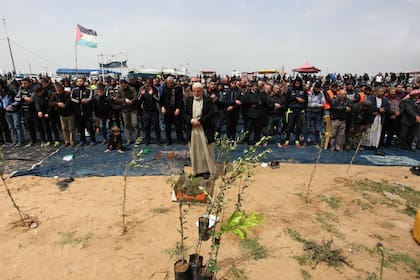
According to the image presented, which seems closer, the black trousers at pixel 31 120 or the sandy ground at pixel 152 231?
the sandy ground at pixel 152 231

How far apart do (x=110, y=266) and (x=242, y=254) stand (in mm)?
1632

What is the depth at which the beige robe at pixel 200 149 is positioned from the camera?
4.93m

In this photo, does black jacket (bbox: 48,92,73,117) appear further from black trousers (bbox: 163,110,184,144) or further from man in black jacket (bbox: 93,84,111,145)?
black trousers (bbox: 163,110,184,144)

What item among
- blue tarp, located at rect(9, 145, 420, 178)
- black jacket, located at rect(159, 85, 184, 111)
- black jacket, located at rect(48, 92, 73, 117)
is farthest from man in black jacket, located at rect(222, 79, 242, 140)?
black jacket, located at rect(48, 92, 73, 117)

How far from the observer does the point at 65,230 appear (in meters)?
3.66

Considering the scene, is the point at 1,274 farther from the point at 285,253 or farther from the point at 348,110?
the point at 348,110

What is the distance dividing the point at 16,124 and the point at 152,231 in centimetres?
648

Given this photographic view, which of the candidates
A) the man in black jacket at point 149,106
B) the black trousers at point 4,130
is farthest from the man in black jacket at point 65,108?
the man in black jacket at point 149,106

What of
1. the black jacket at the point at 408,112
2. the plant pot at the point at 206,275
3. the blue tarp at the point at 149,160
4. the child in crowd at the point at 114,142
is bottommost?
the blue tarp at the point at 149,160

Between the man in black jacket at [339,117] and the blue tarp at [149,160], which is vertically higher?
the man in black jacket at [339,117]

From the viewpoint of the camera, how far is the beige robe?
493 centimetres

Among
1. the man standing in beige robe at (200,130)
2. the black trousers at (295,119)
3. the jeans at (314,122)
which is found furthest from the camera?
the jeans at (314,122)

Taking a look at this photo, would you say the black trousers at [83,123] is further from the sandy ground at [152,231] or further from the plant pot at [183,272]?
the plant pot at [183,272]

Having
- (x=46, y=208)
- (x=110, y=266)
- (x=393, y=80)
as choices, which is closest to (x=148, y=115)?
(x=46, y=208)
